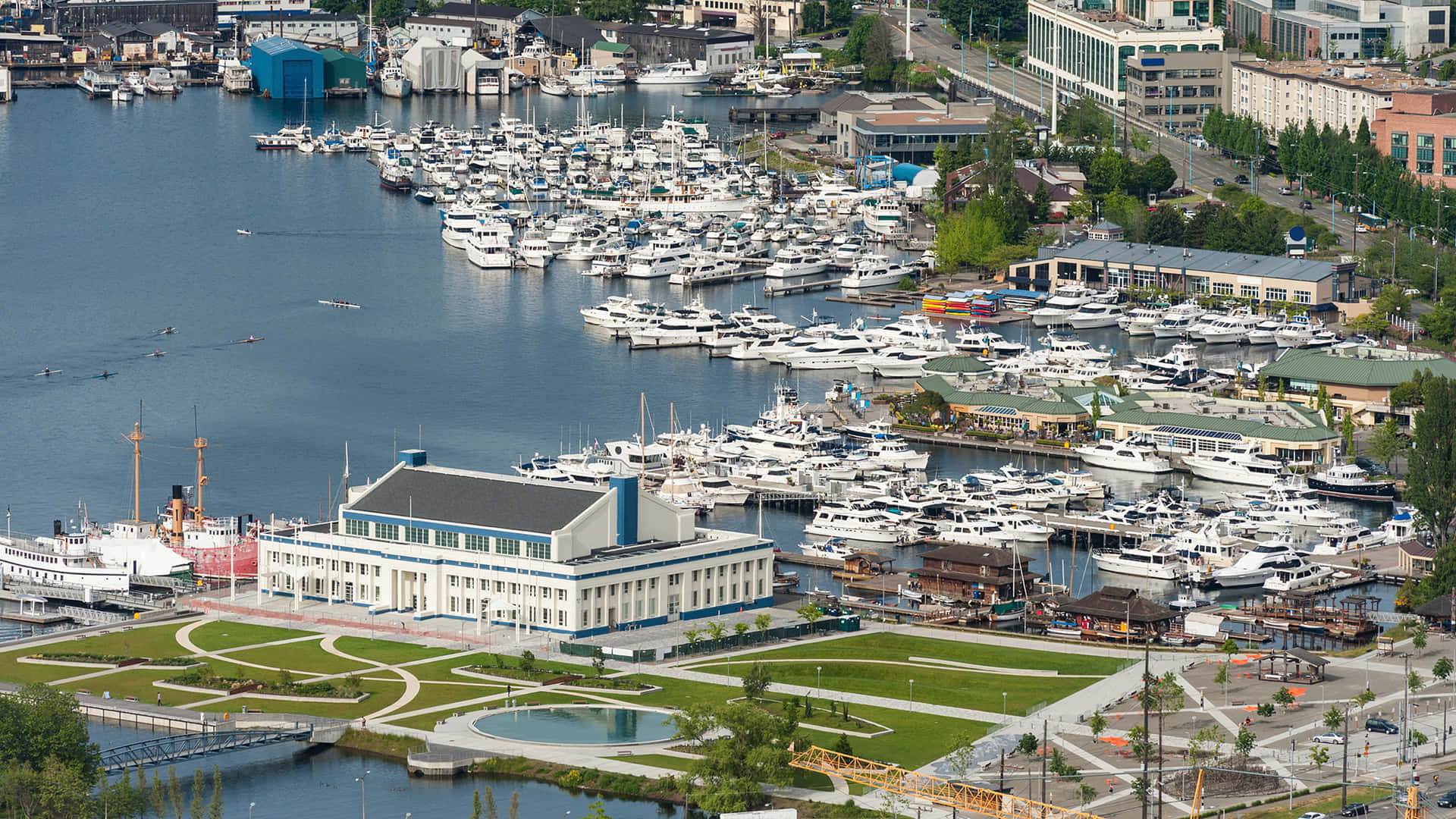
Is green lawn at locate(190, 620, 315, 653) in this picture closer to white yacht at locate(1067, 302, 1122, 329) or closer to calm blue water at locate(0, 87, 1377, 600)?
calm blue water at locate(0, 87, 1377, 600)

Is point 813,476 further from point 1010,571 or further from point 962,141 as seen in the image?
point 962,141

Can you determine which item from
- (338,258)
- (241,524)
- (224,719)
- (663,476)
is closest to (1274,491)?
(663,476)

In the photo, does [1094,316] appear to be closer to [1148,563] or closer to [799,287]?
[799,287]

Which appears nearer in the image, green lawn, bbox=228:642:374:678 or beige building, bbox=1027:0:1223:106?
green lawn, bbox=228:642:374:678

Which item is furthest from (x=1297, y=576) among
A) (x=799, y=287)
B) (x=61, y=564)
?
(x=799, y=287)

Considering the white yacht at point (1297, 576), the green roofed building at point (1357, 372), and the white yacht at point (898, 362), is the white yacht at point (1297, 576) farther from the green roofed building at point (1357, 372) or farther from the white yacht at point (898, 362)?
the white yacht at point (898, 362)

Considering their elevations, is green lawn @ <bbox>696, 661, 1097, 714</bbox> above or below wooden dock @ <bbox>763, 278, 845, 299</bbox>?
above

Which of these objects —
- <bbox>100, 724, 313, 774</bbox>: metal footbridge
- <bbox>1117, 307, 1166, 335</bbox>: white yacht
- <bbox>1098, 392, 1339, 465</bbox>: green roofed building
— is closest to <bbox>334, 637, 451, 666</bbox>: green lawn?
<bbox>100, 724, 313, 774</bbox>: metal footbridge
